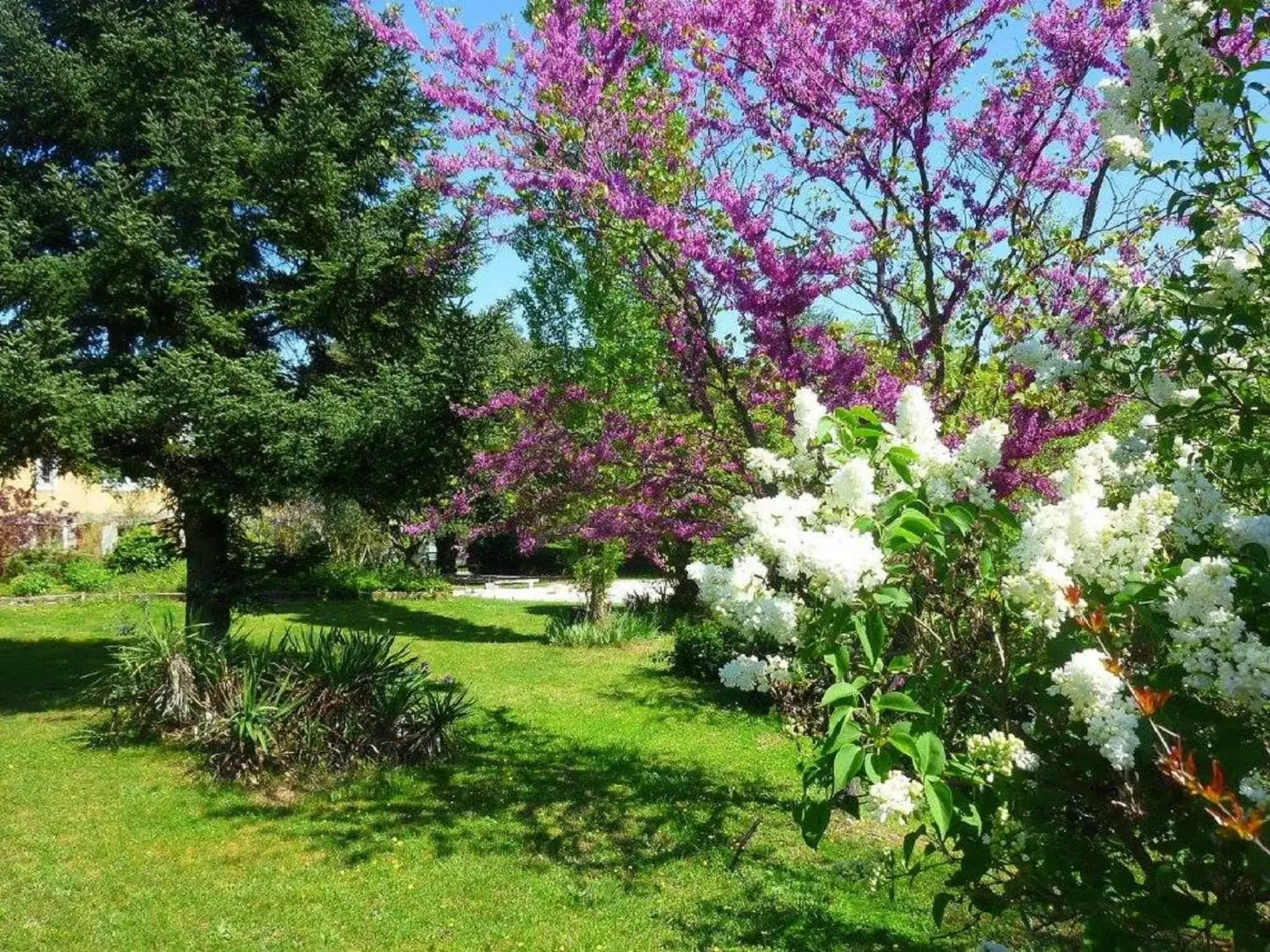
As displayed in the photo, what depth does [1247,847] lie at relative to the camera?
5.89 feet

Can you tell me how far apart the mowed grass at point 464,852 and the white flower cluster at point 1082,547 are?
2912 mm

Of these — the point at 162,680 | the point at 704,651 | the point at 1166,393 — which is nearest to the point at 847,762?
the point at 1166,393

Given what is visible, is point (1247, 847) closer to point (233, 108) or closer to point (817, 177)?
point (817, 177)

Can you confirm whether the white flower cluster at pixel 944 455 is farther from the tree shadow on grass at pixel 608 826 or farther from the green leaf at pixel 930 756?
the tree shadow on grass at pixel 608 826

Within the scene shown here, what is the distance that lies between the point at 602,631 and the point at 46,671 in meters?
7.80

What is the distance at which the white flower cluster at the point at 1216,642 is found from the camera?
1770 millimetres

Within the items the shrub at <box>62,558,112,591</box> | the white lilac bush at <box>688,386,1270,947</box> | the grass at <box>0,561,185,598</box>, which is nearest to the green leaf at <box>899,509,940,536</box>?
the white lilac bush at <box>688,386,1270,947</box>

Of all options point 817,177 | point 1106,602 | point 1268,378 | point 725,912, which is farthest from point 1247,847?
point 817,177

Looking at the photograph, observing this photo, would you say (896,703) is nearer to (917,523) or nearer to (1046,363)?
(917,523)

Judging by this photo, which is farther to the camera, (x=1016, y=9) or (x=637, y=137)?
(x=637, y=137)

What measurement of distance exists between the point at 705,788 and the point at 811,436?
196 inches

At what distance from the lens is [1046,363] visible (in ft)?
10.8

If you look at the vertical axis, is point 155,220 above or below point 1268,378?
above

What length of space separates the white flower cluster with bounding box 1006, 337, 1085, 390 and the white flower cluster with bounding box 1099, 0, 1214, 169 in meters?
0.68
